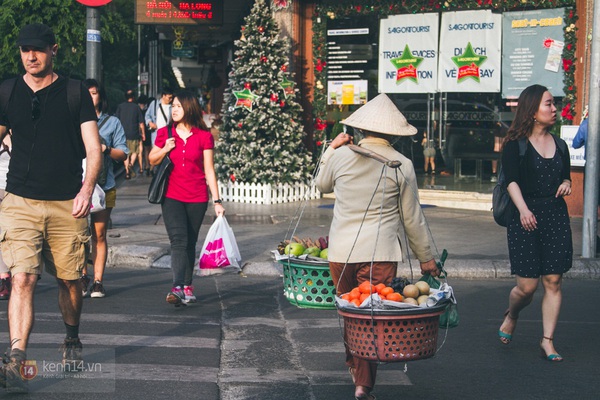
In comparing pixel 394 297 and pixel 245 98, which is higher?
pixel 245 98

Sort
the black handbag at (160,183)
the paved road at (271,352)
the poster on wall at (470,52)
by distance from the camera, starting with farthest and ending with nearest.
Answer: the poster on wall at (470,52) < the black handbag at (160,183) < the paved road at (271,352)

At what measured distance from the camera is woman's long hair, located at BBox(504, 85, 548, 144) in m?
7.33

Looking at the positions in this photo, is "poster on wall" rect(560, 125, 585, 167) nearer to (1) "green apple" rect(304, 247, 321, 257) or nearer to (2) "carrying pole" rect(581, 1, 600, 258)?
(2) "carrying pole" rect(581, 1, 600, 258)

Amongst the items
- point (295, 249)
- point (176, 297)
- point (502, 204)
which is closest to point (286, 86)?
point (176, 297)

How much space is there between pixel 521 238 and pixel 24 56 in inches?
141

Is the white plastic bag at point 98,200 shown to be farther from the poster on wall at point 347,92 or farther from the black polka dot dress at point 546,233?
the poster on wall at point 347,92

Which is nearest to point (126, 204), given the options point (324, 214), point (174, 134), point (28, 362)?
point (324, 214)

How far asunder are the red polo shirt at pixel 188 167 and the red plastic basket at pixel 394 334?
3719 millimetres

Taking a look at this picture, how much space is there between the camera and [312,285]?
21.3 ft

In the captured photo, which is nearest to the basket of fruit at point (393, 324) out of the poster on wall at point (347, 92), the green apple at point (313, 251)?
the green apple at point (313, 251)

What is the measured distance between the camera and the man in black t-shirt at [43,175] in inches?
242

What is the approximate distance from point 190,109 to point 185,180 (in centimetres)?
62

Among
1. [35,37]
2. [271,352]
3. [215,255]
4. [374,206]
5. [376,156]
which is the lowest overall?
[271,352]

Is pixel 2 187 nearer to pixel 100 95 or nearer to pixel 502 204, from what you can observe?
pixel 100 95
